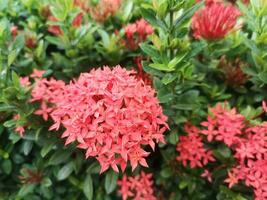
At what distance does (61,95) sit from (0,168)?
2.66 feet

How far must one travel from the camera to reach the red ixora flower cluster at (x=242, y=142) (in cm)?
217

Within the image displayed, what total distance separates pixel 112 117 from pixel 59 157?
2.51ft

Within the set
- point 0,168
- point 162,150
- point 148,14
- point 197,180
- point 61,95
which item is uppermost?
point 148,14

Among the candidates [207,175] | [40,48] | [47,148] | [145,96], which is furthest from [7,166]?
[207,175]

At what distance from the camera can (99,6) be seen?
8.98 ft

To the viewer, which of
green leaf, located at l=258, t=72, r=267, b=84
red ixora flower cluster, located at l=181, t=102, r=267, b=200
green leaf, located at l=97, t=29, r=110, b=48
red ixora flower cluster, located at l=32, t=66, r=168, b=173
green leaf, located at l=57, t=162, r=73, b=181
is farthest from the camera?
green leaf, located at l=97, t=29, r=110, b=48

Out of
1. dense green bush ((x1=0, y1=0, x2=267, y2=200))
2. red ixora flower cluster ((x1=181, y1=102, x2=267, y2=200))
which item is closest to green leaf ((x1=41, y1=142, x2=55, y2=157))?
dense green bush ((x1=0, y1=0, x2=267, y2=200))

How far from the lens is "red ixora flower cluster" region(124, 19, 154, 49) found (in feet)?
8.44

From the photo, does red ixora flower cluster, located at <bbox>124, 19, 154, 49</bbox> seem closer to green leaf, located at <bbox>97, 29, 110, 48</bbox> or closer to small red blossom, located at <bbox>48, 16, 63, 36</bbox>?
A: green leaf, located at <bbox>97, 29, 110, 48</bbox>

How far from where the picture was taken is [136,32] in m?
2.66

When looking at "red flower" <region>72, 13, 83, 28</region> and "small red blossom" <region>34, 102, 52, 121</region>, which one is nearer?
"small red blossom" <region>34, 102, 52, 121</region>

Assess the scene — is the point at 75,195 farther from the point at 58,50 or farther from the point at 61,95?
the point at 58,50

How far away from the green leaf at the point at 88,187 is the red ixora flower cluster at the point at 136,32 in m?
0.91

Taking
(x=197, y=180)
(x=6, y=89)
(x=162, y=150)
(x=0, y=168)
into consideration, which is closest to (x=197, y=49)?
(x=162, y=150)
